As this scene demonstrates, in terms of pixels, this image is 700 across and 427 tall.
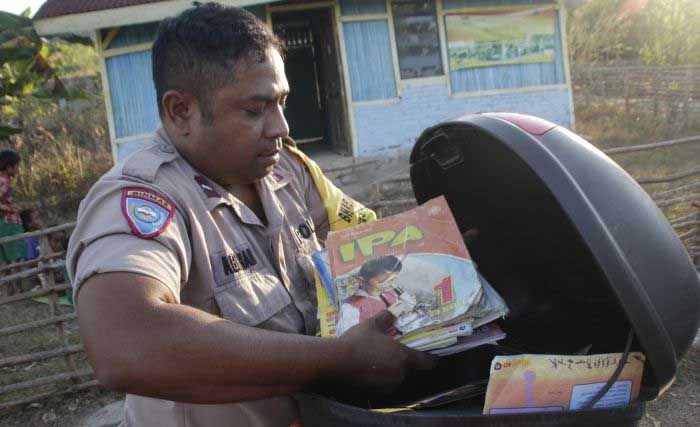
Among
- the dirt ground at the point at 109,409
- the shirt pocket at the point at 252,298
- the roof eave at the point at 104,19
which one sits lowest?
the dirt ground at the point at 109,409

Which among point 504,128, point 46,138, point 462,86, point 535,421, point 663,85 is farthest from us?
point 46,138

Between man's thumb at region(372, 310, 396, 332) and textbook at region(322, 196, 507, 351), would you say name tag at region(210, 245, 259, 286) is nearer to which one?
textbook at region(322, 196, 507, 351)

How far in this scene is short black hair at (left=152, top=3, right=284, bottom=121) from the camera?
1320mm

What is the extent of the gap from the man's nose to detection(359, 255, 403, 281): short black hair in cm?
33

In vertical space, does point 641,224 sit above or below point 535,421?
above

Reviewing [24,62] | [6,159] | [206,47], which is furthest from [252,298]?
[24,62]

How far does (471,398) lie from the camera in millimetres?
1310

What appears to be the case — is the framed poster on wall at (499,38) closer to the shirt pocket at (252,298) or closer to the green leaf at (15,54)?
the green leaf at (15,54)

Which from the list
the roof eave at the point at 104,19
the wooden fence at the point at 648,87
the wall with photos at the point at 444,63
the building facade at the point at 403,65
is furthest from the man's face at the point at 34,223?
the wooden fence at the point at 648,87

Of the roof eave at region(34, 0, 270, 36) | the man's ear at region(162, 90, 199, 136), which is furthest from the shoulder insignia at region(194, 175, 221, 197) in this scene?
the roof eave at region(34, 0, 270, 36)

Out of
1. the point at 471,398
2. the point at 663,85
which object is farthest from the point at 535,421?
the point at 663,85

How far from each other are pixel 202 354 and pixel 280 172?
2.26 feet

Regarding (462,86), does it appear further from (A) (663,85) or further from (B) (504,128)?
(B) (504,128)

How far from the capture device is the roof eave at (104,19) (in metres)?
8.23
